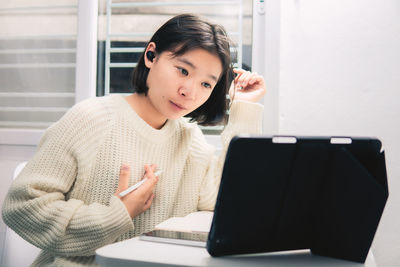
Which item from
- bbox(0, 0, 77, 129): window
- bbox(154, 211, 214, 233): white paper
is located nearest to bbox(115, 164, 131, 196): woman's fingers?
bbox(154, 211, 214, 233): white paper

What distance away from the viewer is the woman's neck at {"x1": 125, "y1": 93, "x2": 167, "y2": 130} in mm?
1100

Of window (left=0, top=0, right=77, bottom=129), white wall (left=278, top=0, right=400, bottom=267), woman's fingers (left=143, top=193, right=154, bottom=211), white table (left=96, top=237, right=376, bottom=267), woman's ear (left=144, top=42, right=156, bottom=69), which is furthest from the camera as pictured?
window (left=0, top=0, right=77, bottom=129)

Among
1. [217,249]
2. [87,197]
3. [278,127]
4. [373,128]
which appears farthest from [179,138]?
[373,128]

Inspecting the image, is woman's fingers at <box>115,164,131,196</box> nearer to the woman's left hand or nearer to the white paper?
the white paper

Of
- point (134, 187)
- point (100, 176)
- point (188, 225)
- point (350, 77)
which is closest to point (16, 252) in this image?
point (100, 176)

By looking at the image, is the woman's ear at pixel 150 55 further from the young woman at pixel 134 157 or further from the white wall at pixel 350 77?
the white wall at pixel 350 77

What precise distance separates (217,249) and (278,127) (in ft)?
3.35

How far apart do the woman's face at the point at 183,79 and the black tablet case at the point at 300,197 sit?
18.7 inches

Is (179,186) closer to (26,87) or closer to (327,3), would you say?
(327,3)

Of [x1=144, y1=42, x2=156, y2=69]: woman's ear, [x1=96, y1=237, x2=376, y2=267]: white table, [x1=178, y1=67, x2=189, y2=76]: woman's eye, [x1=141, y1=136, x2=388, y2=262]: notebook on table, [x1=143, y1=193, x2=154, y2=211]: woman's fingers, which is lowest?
[x1=143, y1=193, x2=154, y2=211]: woman's fingers

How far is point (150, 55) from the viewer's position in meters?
1.09

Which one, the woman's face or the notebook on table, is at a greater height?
the woman's face

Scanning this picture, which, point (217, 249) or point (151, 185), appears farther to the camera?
point (151, 185)

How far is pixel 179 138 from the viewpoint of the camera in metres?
1.18
